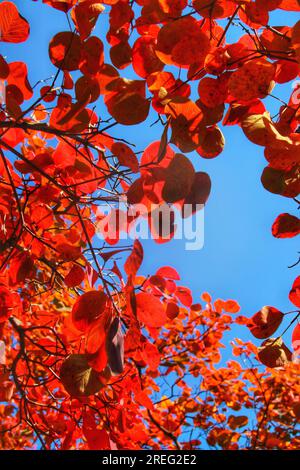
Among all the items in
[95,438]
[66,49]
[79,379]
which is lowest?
[95,438]

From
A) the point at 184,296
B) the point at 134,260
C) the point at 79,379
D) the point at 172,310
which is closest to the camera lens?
the point at 79,379

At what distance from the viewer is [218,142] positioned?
1.14 meters

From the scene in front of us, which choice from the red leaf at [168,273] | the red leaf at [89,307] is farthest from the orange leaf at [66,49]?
the red leaf at [168,273]

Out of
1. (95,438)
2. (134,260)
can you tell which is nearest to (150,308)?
(134,260)

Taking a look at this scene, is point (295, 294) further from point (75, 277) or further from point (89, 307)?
point (75, 277)

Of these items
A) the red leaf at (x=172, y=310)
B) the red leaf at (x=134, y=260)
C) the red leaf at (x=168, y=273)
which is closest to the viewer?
the red leaf at (x=134, y=260)

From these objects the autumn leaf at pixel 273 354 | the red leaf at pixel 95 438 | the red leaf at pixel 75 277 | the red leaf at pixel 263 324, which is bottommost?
the red leaf at pixel 95 438

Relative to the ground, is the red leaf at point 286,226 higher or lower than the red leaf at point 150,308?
higher

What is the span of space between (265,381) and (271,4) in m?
5.45

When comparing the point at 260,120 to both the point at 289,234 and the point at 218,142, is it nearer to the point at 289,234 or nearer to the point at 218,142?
the point at 218,142

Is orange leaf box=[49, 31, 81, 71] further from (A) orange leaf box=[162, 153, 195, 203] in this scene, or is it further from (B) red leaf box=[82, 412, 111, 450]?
(B) red leaf box=[82, 412, 111, 450]

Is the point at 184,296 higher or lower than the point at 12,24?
lower

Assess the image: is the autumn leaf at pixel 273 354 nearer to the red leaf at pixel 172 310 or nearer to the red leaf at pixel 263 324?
the red leaf at pixel 263 324

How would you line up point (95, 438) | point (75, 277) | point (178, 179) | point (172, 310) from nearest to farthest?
1. point (178, 179)
2. point (95, 438)
3. point (75, 277)
4. point (172, 310)
